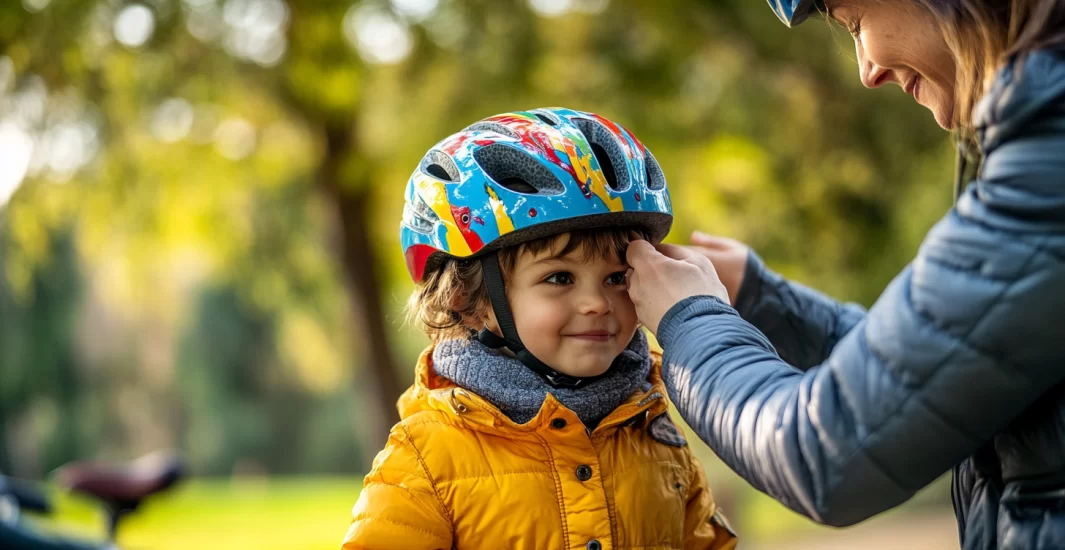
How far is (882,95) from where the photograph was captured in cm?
666

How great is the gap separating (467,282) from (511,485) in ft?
1.95

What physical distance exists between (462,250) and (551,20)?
17.2 ft

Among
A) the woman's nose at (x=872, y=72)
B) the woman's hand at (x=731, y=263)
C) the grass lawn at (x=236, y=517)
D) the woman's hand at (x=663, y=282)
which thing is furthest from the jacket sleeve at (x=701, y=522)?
the grass lawn at (x=236, y=517)

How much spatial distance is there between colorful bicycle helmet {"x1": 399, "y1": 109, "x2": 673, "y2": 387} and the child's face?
66 millimetres

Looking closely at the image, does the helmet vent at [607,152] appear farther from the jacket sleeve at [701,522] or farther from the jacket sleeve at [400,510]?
the jacket sleeve at [400,510]

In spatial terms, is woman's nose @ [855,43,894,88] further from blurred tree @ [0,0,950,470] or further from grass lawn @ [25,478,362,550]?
grass lawn @ [25,478,362,550]

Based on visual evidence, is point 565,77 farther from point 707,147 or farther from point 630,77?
point 707,147

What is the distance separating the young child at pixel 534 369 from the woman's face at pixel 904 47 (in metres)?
0.76

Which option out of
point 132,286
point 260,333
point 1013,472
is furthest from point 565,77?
point 260,333

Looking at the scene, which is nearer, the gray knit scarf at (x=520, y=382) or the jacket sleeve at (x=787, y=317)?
the gray knit scarf at (x=520, y=382)

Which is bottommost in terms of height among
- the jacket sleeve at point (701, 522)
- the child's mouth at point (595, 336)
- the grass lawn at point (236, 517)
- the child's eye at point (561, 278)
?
the grass lawn at point (236, 517)

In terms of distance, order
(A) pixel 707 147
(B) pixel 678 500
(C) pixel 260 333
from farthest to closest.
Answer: (C) pixel 260 333, (A) pixel 707 147, (B) pixel 678 500

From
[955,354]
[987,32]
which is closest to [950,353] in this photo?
[955,354]

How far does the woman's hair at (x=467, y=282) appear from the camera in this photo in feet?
8.05
